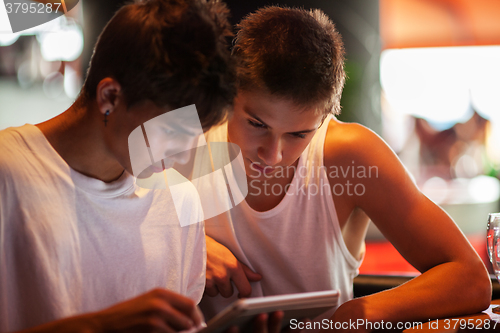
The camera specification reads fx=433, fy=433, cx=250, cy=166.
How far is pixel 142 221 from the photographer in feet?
3.23

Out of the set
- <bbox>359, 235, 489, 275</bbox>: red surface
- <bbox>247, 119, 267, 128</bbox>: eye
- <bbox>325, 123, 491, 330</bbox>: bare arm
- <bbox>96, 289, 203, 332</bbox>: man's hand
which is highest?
<bbox>247, 119, 267, 128</bbox>: eye

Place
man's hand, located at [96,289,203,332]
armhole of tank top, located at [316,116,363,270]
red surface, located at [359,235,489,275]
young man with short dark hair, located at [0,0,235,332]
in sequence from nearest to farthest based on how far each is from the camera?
man's hand, located at [96,289,203,332] → young man with short dark hair, located at [0,0,235,332] → armhole of tank top, located at [316,116,363,270] → red surface, located at [359,235,489,275]

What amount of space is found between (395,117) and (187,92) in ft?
18.7

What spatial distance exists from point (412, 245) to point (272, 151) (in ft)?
1.42

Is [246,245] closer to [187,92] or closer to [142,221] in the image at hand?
[142,221]

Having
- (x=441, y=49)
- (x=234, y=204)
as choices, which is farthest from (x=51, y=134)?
(x=441, y=49)

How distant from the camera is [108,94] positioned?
0.80 m

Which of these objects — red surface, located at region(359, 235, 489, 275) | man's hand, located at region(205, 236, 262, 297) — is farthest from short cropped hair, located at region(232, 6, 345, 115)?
red surface, located at region(359, 235, 489, 275)

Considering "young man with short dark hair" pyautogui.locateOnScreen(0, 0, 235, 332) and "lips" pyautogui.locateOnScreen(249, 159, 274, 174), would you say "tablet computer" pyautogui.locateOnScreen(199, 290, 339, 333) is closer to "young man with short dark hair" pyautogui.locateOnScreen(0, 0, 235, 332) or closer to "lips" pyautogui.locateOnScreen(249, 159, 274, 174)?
"young man with short dark hair" pyautogui.locateOnScreen(0, 0, 235, 332)

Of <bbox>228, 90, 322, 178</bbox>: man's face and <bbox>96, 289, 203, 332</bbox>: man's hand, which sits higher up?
<bbox>228, 90, 322, 178</bbox>: man's face

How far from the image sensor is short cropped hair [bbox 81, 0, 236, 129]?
0.78 meters

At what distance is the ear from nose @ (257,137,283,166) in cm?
40

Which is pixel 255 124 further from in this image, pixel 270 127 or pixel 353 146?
pixel 353 146

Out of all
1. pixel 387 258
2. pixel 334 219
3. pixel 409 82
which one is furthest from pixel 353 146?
pixel 409 82
